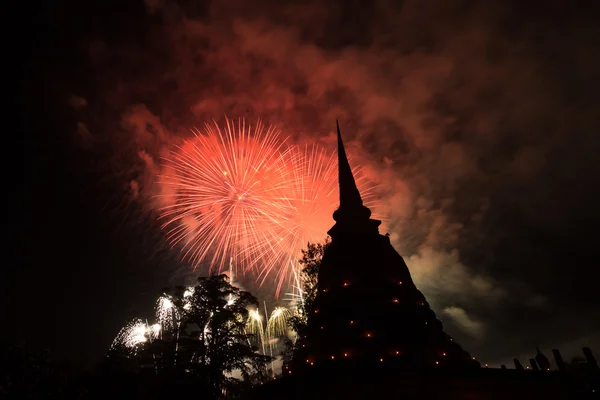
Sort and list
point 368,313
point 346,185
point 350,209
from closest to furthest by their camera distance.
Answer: point 368,313, point 350,209, point 346,185

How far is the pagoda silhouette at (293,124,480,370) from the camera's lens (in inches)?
969

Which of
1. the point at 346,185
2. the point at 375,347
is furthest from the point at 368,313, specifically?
the point at 346,185

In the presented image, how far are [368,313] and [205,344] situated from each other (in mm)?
13991

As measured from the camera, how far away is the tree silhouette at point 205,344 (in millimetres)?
24955

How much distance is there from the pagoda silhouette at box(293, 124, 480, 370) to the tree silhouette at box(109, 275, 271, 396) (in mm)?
5410

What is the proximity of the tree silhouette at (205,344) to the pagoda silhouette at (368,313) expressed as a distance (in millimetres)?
5410

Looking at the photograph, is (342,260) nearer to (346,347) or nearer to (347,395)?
(346,347)

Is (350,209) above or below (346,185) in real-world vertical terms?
below

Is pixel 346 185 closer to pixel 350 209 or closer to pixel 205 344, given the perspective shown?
pixel 350 209

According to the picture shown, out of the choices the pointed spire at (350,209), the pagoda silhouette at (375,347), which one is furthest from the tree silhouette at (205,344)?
the pointed spire at (350,209)

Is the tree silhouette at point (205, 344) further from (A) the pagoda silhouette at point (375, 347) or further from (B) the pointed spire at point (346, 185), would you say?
(B) the pointed spire at point (346, 185)

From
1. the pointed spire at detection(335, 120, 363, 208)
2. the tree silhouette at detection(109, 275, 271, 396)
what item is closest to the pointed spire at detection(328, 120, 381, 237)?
the pointed spire at detection(335, 120, 363, 208)

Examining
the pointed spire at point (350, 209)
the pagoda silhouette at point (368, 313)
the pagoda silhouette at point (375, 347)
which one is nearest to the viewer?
the pagoda silhouette at point (375, 347)

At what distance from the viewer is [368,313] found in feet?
Result: 89.7
